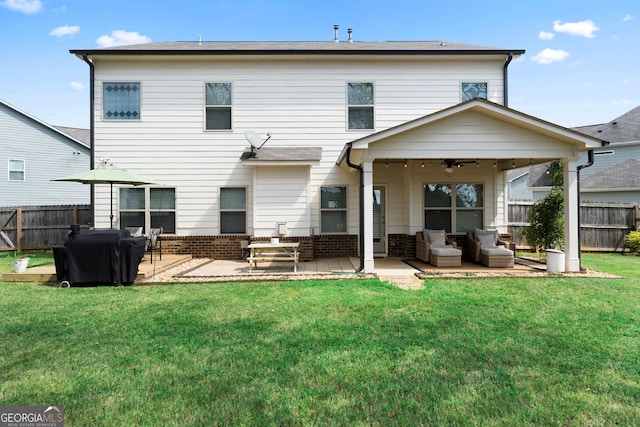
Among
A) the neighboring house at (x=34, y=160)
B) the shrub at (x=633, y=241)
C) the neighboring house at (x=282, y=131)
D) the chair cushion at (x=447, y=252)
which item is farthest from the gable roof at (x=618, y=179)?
the neighboring house at (x=34, y=160)

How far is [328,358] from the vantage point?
3.70m

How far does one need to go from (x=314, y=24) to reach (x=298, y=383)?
16.1m

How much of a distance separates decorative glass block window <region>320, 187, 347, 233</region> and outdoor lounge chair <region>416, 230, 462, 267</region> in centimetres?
244

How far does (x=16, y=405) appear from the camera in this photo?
113 inches

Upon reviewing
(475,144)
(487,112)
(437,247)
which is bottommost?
(437,247)

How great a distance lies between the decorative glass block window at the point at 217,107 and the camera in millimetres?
11430

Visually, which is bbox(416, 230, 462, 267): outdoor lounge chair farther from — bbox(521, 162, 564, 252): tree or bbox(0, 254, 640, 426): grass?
bbox(0, 254, 640, 426): grass

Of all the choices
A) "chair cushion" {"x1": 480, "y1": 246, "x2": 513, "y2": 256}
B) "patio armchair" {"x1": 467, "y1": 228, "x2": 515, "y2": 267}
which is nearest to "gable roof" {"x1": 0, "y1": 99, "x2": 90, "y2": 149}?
"patio armchair" {"x1": 467, "y1": 228, "x2": 515, "y2": 267}

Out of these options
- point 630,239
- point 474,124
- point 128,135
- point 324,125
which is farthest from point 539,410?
point 630,239

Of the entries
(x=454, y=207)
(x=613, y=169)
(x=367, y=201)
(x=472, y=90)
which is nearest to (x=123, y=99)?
(x=367, y=201)

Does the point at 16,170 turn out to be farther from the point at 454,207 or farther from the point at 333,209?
the point at 454,207

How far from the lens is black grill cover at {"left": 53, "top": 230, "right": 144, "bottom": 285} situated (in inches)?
292

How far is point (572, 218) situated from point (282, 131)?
831 cm

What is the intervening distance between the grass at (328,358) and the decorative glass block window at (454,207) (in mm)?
4921
